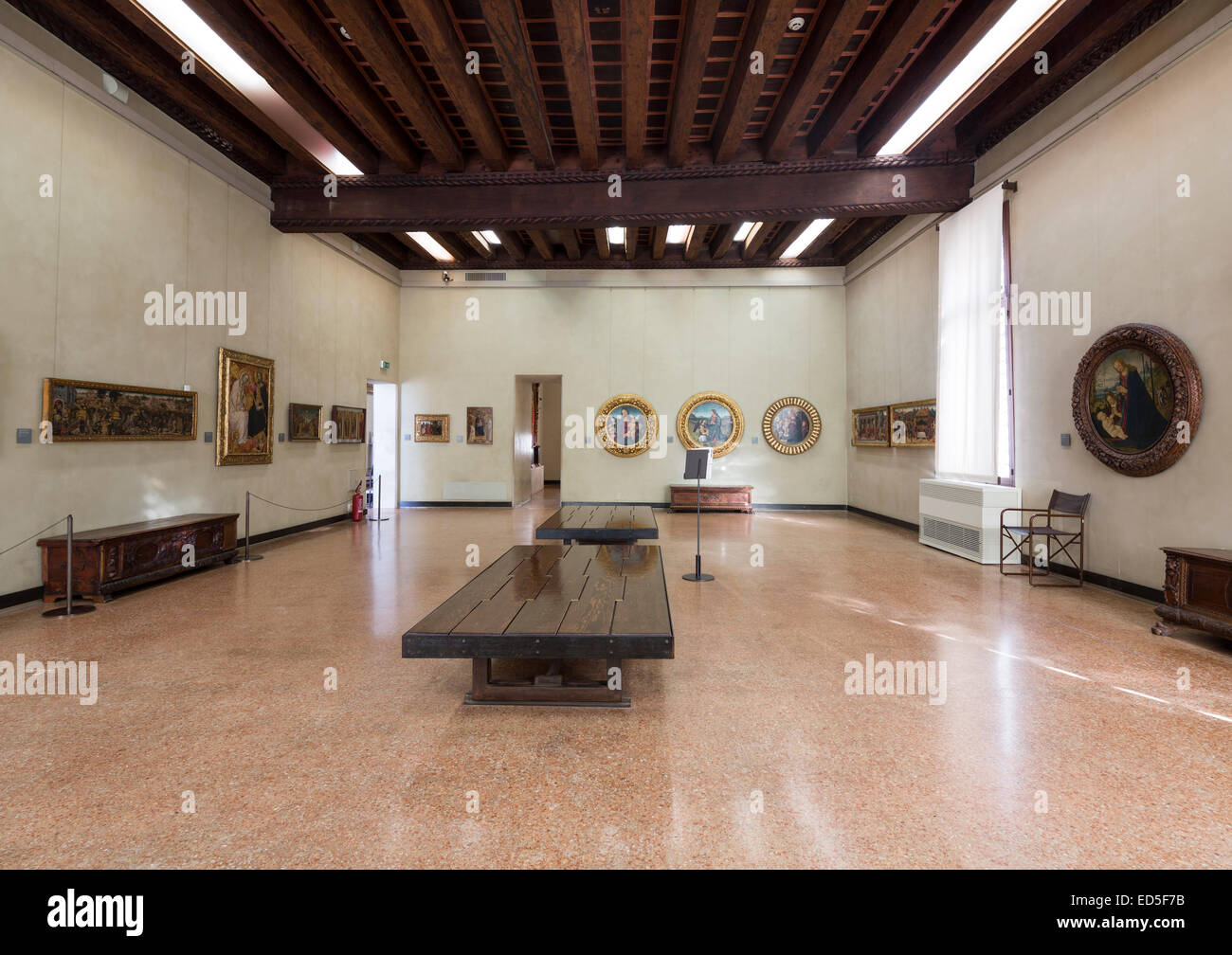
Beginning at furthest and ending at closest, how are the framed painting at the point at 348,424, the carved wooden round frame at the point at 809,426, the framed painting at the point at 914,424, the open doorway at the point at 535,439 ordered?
the open doorway at the point at 535,439
the carved wooden round frame at the point at 809,426
the framed painting at the point at 348,424
the framed painting at the point at 914,424

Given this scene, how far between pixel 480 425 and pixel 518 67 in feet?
30.9

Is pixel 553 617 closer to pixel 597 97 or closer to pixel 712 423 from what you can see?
pixel 597 97

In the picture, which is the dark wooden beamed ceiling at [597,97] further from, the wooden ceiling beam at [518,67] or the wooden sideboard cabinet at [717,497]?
the wooden sideboard cabinet at [717,497]

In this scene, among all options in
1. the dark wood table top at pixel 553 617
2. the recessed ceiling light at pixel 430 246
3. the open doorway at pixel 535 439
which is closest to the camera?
the dark wood table top at pixel 553 617

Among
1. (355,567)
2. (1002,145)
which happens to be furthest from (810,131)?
(355,567)

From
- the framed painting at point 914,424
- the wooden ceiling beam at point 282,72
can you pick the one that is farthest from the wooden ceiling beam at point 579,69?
the framed painting at point 914,424

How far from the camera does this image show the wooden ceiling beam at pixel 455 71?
589cm

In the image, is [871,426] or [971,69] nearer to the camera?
[971,69]

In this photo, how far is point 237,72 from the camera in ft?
22.9

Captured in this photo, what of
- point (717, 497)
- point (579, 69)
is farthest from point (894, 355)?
point (579, 69)

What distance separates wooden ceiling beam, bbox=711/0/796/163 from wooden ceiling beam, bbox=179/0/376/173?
17.8ft

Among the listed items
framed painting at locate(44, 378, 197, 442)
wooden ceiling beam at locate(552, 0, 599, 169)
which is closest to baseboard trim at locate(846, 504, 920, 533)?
wooden ceiling beam at locate(552, 0, 599, 169)

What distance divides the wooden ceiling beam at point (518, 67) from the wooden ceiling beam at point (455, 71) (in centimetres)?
46

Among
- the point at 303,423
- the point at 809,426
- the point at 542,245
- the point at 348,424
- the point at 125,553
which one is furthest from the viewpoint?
the point at 809,426
